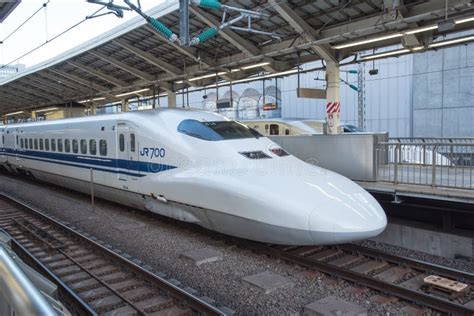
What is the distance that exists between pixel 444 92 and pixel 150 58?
19.6 m

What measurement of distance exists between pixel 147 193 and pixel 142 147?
1.03 m

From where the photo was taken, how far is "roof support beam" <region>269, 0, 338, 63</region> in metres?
12.2

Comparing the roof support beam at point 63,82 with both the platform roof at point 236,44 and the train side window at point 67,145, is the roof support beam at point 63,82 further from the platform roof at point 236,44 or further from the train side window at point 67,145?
the train side window at point 67,145

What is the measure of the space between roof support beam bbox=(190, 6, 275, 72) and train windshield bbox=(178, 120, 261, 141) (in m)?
5.93

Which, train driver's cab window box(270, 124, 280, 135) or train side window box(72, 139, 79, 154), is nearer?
train side window box(72, 139, 79, 154)

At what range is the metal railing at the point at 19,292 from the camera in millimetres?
1537

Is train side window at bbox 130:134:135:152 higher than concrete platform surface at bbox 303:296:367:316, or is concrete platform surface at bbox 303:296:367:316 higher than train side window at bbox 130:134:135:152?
train side window at bbox 130:134:135:152

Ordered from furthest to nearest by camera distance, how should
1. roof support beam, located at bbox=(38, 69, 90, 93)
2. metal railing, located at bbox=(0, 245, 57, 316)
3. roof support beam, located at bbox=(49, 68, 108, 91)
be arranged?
roof support beam, located at bbox=(38, 69, 90, 93) → roof support beam, located at bbox=(49, 68, 108, 91) → metal railing, located at bbox=(0, 245, 57, 316)

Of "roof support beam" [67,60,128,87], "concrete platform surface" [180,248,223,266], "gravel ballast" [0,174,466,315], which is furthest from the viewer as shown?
"roof support beam" [67,60,128,87]

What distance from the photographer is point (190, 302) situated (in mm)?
5059

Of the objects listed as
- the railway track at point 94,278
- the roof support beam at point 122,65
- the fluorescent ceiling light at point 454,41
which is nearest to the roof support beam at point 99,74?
the roof support beam at point 122,65

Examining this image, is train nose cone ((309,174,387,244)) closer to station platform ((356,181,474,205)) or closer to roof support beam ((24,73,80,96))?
station platform ((356,181,474,205))

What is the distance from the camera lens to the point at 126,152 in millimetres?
9672

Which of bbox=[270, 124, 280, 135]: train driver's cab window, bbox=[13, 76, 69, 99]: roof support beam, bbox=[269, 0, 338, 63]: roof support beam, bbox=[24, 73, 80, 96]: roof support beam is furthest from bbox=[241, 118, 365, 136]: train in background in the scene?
bbox=[13, 76, 69, 99]: roof support beam
